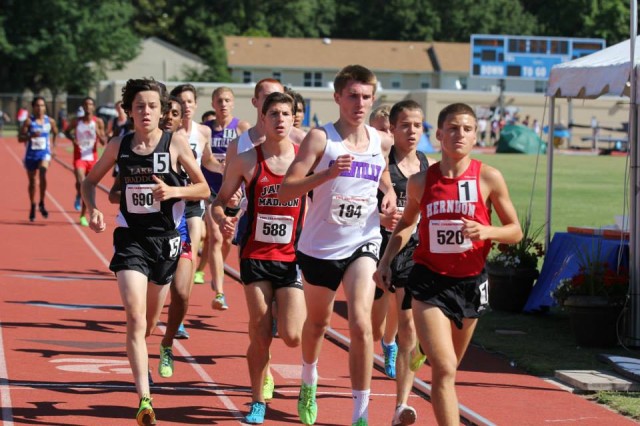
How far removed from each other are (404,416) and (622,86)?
4968 millimetres

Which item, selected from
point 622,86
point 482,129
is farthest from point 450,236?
point 482,129

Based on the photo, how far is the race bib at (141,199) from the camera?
7.61 m

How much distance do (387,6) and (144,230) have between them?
101 metres

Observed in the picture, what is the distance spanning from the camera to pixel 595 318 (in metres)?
10.4

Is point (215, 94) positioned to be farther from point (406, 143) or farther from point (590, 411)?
point (590, 411)

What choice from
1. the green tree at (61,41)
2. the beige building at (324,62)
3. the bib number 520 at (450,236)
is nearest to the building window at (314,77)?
the beige building at (324,62)

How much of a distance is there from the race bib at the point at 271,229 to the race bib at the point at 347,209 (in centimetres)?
57

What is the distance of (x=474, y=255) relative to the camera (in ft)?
21.1

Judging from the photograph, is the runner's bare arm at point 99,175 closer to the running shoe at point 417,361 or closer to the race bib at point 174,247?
the race bib at point 174,247

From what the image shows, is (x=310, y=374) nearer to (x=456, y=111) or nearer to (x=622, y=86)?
(x=456, y=111)

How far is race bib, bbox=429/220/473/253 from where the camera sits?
634 centimetres

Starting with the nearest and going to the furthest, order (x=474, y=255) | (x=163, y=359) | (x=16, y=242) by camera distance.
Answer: (x=474, y=255)
(x=163, y=359)
(x=16, y=242)

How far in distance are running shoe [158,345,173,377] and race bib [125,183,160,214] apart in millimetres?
1416

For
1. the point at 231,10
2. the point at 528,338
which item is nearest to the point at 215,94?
the point at 528,338
